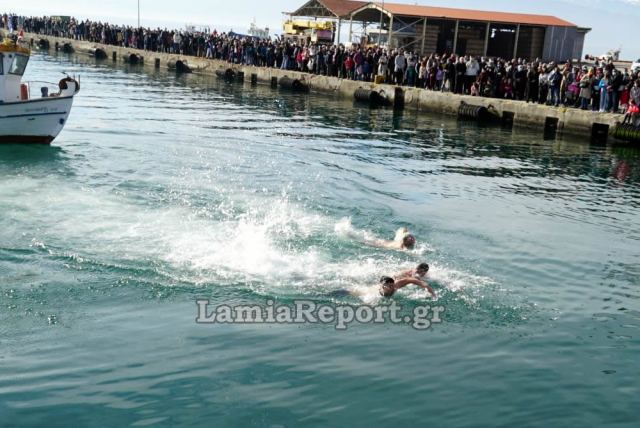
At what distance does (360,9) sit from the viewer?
161 feet

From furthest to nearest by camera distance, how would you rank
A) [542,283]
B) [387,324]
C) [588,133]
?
1. [588,133]
2. [542,283]
3. [387,324]

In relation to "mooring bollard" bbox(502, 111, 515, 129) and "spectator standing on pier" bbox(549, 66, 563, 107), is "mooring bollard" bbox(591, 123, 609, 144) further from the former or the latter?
"mooring bollard" bbox(502, 111, 515, 129)

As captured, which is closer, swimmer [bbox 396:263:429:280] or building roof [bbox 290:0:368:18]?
swimmer [bbox 396:263:429:280]

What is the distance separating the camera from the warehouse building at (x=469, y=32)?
48188 mm

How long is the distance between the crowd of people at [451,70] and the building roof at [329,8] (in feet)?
15.1

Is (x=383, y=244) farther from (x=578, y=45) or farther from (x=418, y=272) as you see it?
(x=578, y=45)

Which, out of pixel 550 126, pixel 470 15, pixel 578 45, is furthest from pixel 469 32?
pixel 550 126

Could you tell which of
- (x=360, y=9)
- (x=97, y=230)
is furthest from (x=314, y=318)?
(x=360, y=9)

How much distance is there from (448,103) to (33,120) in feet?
67.2

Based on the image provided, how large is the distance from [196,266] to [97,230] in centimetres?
285

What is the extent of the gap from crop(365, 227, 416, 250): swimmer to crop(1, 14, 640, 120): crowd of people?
18.0 m

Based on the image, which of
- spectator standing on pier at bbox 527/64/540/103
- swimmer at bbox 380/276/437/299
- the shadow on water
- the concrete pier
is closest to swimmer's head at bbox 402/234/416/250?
swimmer at bbox 380/276/437/299

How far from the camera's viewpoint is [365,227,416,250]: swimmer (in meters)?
14.8

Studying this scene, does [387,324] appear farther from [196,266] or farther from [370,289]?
[196,266]
